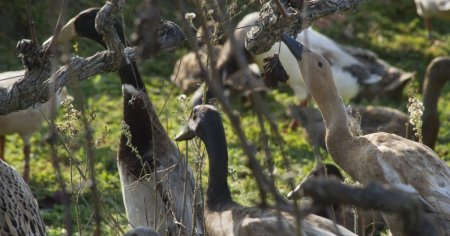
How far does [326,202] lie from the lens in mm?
2703

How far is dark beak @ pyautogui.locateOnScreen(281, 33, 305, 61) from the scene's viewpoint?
5.27 meters

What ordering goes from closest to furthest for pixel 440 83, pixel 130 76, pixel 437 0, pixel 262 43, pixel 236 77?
pixel 236 77 → pixel 262 43 → pixel 130 76 → pixel 440 83 → pixel 437 0

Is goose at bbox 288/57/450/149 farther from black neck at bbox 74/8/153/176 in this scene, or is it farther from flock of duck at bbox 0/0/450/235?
black neck at bbox 74/8/153/176

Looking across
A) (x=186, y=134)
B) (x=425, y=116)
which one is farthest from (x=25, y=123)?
(x=425, y=116)

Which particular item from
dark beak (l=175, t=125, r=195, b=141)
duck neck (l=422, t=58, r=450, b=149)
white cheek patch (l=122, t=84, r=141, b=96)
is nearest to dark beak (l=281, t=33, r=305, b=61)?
dark beak (l=175, t=125, r=195, b=141)

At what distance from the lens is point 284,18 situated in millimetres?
4543

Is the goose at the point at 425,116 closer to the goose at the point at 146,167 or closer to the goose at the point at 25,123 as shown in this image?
the goose at the point at 25,123

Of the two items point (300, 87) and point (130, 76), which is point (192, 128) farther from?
point (300, 87)

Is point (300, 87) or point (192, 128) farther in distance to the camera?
point (300, 87)

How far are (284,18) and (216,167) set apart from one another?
1.01m

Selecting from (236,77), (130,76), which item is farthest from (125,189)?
(236,77)

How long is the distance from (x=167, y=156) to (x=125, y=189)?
0.35 meters

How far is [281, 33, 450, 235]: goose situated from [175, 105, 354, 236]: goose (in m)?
0.62

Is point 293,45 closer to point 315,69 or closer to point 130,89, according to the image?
point 315,69
